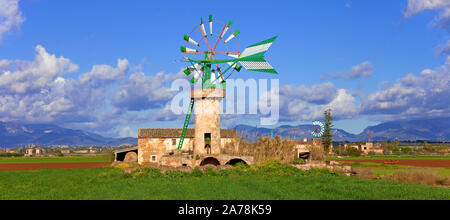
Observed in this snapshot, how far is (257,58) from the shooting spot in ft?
97.3

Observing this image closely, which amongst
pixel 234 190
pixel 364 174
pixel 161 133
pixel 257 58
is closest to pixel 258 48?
pixel 257 58

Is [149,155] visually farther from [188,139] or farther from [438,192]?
[438,192]

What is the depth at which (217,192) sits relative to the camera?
18.0 meters

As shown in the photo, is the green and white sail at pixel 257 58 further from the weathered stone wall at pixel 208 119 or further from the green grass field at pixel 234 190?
the green grass field at pixel 234 190

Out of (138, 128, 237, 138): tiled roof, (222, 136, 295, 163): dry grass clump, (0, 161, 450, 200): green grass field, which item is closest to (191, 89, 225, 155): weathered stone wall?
(222, 136, 295, 163): dry grass clump

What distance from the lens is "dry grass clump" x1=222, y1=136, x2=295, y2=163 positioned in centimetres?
3261

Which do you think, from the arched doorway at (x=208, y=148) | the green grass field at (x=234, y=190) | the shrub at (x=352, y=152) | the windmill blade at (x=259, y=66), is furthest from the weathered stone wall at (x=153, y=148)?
the shrub at (x=352, y=152)

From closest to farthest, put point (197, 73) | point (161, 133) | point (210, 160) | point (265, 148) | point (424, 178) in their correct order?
point (424, 178), point (210, 160), point (265, 148), point (197, 73), point (161, 133)

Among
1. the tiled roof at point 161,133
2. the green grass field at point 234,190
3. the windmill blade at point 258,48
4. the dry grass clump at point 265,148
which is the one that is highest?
the windmill blade at point 258,48

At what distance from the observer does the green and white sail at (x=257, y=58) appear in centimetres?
2853

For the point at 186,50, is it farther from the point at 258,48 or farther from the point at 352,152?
the point at 352,152

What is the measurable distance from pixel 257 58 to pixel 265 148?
26.8ft

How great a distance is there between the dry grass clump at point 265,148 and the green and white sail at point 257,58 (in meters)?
7.07
